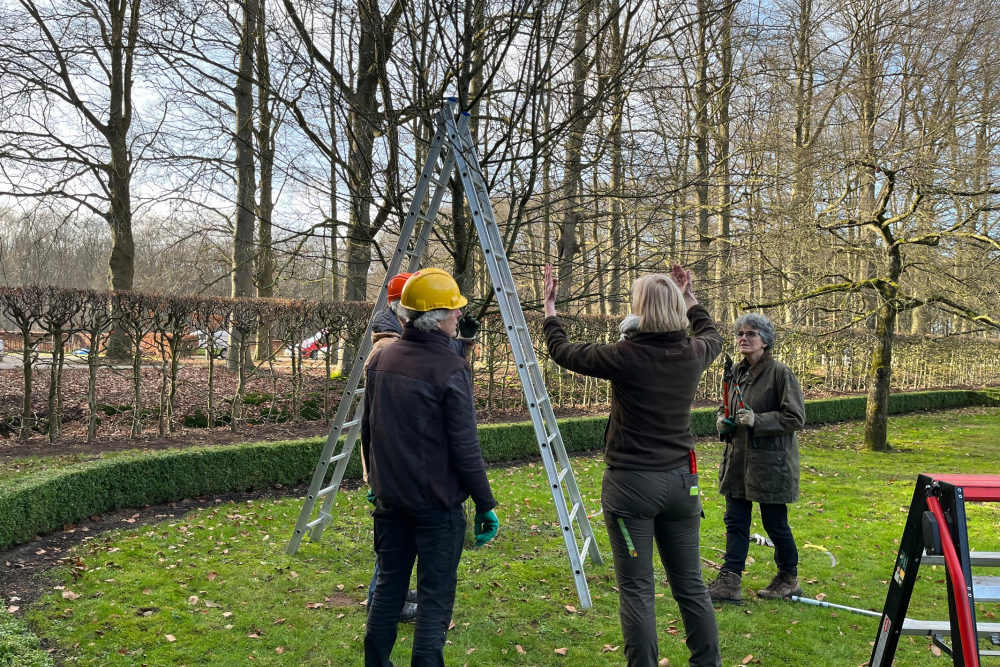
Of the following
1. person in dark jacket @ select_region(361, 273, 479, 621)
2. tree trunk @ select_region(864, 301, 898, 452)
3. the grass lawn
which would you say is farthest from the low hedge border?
tree trunk @ select_region(864, 301, 898, 452)

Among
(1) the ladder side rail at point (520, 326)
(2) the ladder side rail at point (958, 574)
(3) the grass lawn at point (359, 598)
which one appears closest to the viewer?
(2) the ladder side rail at point (958, 574)

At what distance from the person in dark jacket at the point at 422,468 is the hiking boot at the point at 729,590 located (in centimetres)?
230

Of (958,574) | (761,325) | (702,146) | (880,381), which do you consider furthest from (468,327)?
(702,146)

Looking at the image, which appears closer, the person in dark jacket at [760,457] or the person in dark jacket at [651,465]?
the person in dark jacket at [651,465]

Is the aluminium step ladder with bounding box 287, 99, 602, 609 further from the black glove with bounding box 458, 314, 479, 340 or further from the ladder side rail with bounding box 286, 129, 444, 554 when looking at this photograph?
the black glove with bounding box 458, 314, 479, 340

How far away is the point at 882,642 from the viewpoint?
9.45 ft

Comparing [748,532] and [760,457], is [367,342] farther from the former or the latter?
[748,532]

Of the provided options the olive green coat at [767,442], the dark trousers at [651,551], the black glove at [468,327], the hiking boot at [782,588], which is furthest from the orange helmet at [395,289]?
the hiking boot at [782,588]

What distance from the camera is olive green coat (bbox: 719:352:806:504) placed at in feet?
13.9

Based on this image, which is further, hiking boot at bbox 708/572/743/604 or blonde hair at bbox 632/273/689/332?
hiking boot at bbox 708/572/743/604

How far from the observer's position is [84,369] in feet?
46.8

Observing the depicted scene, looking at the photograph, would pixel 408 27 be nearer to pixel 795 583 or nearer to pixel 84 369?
pixel 795 583

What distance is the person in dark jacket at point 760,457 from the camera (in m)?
4.27

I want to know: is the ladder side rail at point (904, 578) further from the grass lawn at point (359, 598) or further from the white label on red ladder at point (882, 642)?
the grass lawn at point (359, 598)
